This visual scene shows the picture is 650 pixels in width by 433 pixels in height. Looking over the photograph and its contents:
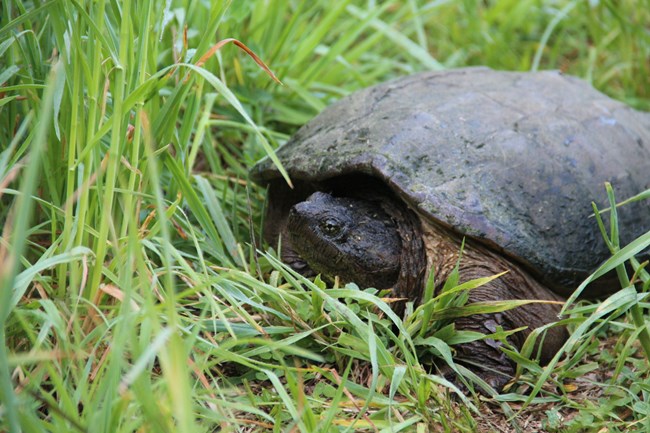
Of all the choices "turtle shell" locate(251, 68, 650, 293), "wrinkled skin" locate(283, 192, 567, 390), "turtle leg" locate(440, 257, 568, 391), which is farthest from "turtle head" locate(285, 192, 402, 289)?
"turtle leg" locate(440, 257, 568, 391)

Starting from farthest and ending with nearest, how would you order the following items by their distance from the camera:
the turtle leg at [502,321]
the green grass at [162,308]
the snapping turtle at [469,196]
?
the snapping turtle at [469,196] → the turtle leg at [502,321] → the green grass at [162,308]

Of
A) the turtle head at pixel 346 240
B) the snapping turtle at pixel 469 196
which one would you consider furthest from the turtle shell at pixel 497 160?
the turtle head at pixel 346 240

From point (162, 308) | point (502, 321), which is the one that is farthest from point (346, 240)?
point (162, 308)

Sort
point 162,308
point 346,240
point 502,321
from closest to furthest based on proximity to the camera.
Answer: point 162,308 < point 502,321 < point 346,240

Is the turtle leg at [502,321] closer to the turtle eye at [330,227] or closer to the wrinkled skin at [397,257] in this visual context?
the wrinkled skin at [397,257]

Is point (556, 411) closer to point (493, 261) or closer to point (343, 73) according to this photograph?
point (493, 261)

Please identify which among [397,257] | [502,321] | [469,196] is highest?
[469,196]

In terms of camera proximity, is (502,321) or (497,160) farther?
(497,160)

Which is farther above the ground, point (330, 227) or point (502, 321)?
point (330, 227)

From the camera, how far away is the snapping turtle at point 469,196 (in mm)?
2559

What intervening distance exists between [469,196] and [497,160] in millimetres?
225

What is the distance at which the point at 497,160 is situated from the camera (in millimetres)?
2693

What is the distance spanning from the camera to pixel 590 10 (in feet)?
15.1

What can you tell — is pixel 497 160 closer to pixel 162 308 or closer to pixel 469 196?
pixel 469 196
